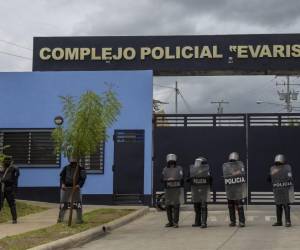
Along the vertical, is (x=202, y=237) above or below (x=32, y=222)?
below

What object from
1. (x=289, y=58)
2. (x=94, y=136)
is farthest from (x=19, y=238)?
(x=289, y=58)

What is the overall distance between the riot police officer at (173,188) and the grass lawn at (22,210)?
434cm

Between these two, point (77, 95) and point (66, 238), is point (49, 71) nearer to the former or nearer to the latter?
point (77, 95)

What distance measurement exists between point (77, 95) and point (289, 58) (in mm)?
7579

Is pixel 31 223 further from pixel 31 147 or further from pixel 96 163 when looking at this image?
pixel 31 147

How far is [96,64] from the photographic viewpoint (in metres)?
22.1

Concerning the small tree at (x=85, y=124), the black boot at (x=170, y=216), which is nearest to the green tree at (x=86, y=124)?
the small tree at (x=85, y=124)

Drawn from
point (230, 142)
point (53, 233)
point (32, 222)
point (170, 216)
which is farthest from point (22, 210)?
point (230, 142)

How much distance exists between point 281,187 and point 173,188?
2.74 m

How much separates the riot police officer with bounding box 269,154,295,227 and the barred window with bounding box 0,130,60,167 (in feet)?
28.0

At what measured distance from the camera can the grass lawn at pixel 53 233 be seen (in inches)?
444

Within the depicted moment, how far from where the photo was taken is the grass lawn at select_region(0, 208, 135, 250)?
11273 millimetres

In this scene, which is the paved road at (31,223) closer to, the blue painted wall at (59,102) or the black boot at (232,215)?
the blue painted wall at (59,102)

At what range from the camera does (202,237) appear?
42.8 ft
